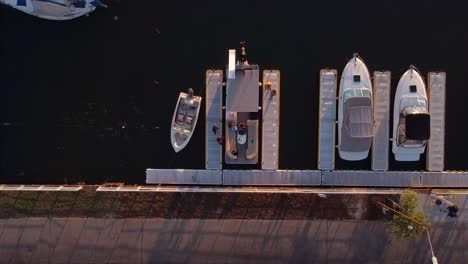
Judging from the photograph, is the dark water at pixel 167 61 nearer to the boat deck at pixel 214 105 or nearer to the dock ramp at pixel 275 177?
the boat deck at pixel 214 105

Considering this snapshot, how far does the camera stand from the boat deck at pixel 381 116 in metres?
28.0

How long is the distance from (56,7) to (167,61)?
6760mm

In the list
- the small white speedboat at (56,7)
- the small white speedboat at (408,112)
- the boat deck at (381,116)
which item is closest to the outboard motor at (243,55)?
the boat deck at (381,116)

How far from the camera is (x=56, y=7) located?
27.5 m

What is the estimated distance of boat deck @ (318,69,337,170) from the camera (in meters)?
28.1

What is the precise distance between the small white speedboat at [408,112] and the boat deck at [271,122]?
670cm

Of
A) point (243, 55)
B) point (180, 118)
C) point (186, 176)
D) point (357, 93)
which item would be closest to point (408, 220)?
point (357, 93)

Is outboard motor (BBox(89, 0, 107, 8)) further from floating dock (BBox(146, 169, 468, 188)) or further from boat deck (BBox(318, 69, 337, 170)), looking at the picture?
boat deck (BBox(318, 69, 337, 170))

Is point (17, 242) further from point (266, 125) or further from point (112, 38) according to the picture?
point (266, 125)

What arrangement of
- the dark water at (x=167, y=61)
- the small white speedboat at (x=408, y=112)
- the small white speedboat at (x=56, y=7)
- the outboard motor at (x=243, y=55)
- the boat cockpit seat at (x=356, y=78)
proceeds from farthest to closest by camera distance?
1. the dark water at (x=167, y=61)
2. the boat cockpit seat at (x=356, y=78)
3. the outboard motor at (x=243, y=55)
4. the small white speedboat at (x=56, y=7)
5. the small white speedboat at (x=408, y=112)

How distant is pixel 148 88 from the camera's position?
93.6 feet

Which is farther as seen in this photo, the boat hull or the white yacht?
the boat hull

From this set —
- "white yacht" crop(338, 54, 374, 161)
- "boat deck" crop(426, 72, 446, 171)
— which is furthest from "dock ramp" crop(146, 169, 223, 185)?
"boat deck" crop(426, 72, 446, 171)

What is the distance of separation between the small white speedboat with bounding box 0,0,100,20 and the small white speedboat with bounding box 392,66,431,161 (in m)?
17.8
